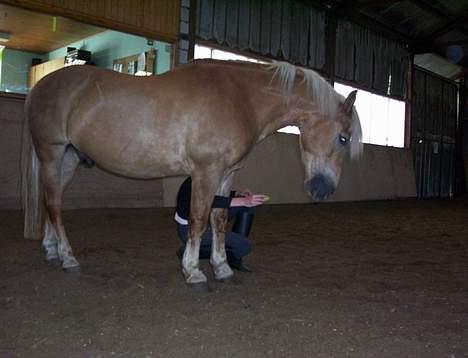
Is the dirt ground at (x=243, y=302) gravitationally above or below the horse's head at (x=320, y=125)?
below

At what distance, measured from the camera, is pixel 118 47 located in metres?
7.88

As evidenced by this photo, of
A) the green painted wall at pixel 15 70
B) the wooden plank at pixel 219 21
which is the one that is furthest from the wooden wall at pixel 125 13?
the green painted wall at pixel 15 70

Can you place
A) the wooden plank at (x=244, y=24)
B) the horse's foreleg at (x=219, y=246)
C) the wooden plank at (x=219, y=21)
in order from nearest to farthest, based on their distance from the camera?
the horse's foreleg at (x=219, y=246)
the wooden plank at (x=219, y=21)
the wooden plank at (x=244, y=24)

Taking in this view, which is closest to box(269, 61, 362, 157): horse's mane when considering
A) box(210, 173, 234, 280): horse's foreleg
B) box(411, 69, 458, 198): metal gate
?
box(210, 173, 234, 280): horse's foreleg

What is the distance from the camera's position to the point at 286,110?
2975 mm

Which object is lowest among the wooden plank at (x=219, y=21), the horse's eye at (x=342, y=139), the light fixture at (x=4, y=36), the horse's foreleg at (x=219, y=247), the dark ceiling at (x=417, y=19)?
the horse's foreleg at (x=219, y=247)

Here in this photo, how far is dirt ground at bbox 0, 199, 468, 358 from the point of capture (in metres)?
1.93

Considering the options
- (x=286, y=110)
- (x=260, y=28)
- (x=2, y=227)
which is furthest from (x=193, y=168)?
(x=260, y=28)

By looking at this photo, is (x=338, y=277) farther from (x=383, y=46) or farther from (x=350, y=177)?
(x=383, y=46)

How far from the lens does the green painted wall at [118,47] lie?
7.79 metres

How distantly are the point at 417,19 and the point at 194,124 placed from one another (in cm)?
1249

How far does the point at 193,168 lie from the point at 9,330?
4.21 ft

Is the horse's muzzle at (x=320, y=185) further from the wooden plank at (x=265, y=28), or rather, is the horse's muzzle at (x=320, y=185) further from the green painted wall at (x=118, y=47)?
the wooden plank at (x=265, y=28)

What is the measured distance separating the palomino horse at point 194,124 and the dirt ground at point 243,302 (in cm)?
34
